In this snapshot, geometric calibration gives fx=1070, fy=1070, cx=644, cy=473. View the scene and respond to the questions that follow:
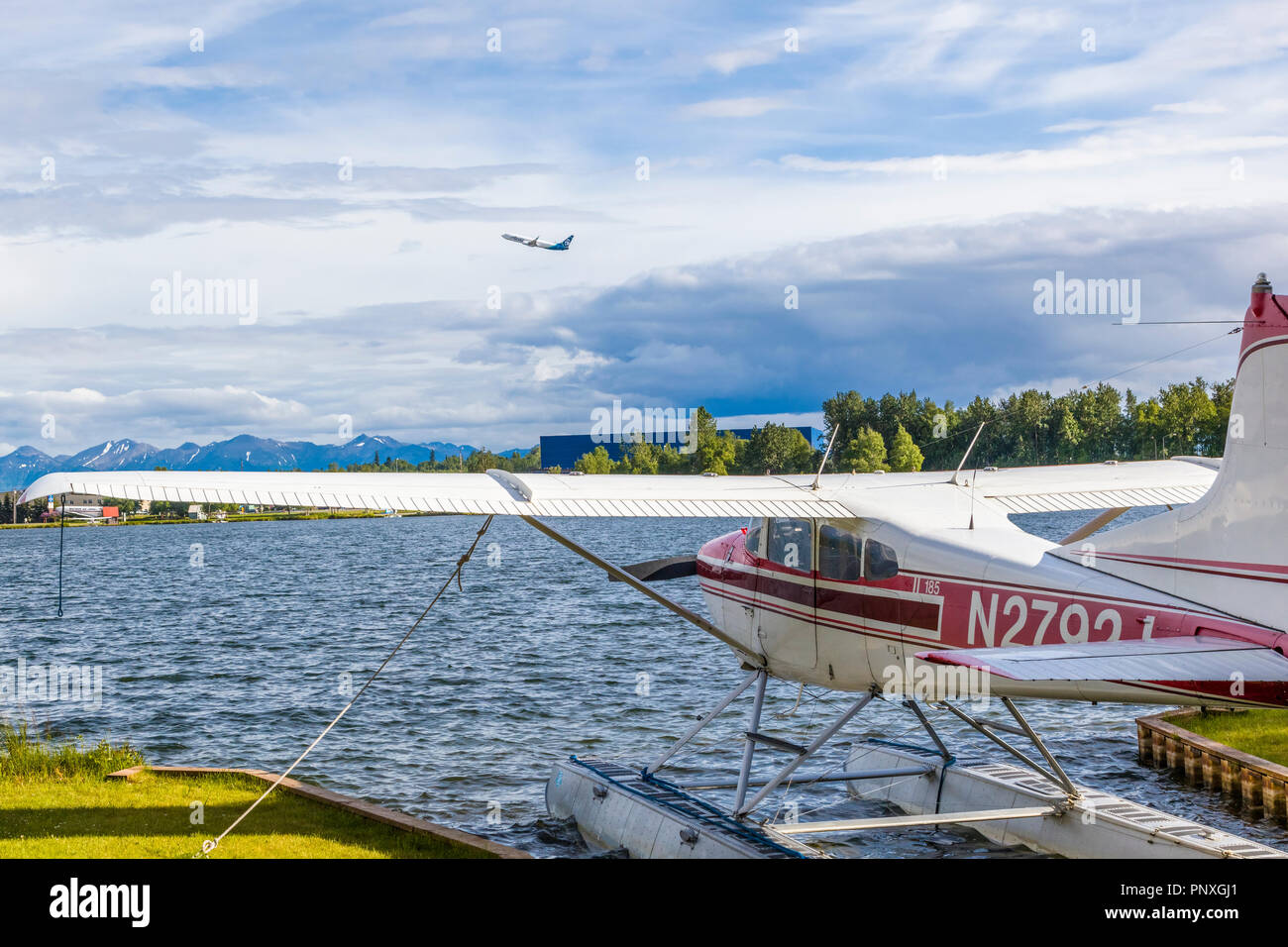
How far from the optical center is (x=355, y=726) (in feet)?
59.4

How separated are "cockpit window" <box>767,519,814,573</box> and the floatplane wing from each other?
31 centimetres

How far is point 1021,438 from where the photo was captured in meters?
123

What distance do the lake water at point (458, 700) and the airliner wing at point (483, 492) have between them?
390cm

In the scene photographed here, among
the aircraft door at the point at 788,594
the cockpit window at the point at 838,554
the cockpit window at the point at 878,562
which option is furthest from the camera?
the aircraft door at the point at 788,594

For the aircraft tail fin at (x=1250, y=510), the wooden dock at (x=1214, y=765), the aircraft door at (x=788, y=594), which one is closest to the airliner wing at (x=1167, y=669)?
the aircraft tail fin at (x=1250, y=510)

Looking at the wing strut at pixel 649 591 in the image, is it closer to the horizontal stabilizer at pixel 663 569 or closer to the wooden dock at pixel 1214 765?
the horizontal stabilizer at pixel 663 569

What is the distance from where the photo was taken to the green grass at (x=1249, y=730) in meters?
13.1

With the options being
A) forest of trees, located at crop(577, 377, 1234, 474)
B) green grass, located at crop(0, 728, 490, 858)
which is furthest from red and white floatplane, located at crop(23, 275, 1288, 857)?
forest of trees, located at crop(577, 377, 1234, 474)

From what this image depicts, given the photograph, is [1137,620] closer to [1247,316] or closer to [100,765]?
[1247,316]

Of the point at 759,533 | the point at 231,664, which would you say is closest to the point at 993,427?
the point at 231,664

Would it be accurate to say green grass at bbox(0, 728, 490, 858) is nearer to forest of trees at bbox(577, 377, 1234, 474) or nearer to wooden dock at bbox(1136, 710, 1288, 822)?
wooden dock at bbox(1136, 710, 1288, 822)

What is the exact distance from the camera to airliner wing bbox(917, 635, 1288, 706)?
616cm

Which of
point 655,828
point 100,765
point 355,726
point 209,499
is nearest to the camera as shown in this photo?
point 209,499
